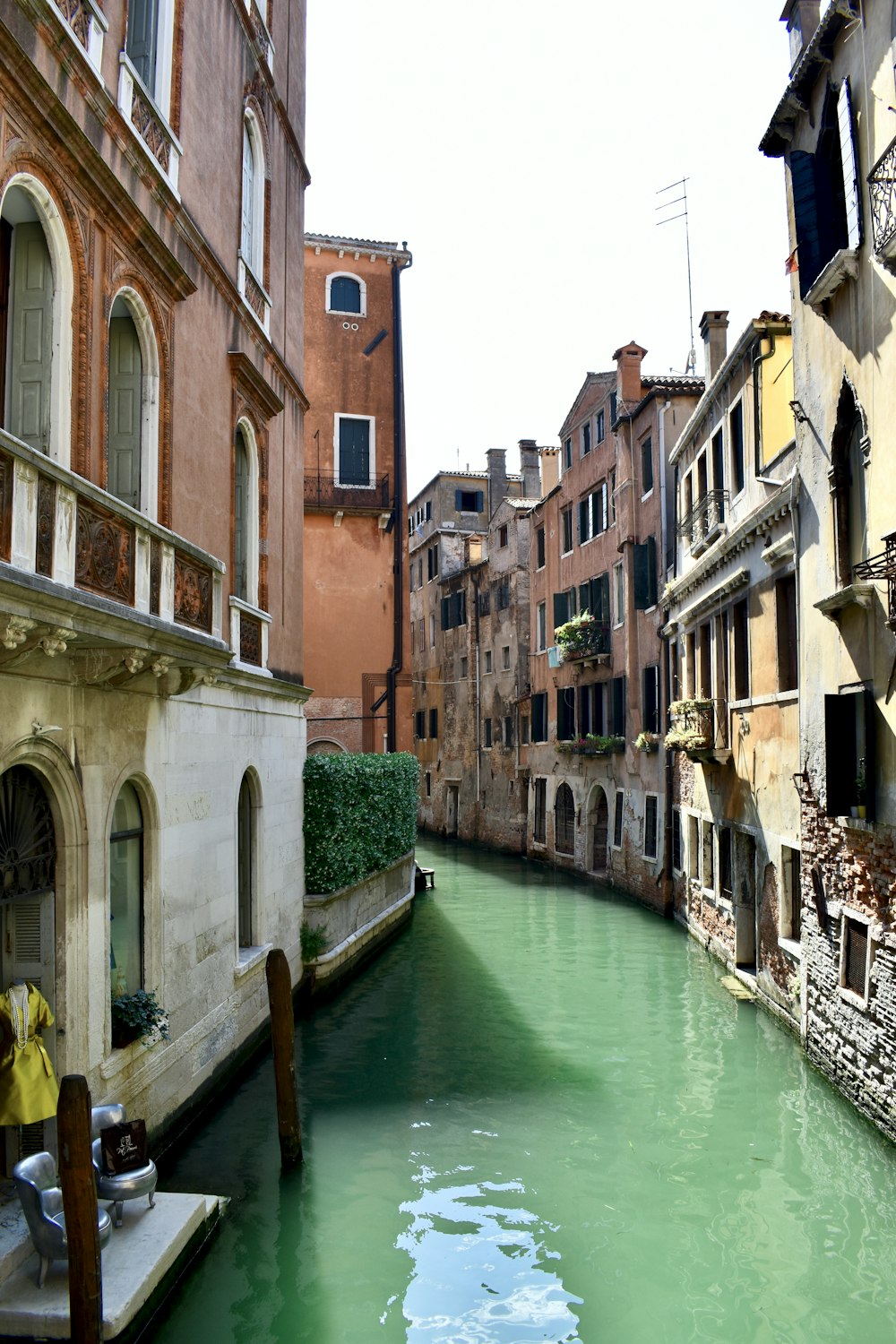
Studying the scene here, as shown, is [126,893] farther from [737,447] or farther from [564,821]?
[564,821]

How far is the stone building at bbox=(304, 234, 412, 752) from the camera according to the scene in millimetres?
21375

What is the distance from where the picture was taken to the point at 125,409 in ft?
28.1

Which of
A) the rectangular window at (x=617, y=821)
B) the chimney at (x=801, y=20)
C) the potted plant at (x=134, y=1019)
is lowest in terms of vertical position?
the potted plant at (x=134, y=1019)

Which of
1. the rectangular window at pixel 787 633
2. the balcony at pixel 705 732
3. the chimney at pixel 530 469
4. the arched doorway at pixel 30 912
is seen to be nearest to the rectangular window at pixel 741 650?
the balcony at pixel 705 732

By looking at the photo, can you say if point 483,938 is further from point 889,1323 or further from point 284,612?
point 889,1323

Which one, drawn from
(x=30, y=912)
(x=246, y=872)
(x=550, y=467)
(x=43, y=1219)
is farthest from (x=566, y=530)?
(x=43, y=1219)

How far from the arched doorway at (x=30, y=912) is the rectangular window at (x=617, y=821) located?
17.8 metres

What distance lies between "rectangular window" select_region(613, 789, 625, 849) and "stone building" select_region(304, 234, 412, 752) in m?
4.77

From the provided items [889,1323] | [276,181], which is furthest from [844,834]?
[276,181]

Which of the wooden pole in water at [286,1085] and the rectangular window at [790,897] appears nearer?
the wooden pole in water at [286,1085]

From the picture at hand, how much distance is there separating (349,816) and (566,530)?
14714 mm

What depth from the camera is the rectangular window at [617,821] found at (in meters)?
23.7

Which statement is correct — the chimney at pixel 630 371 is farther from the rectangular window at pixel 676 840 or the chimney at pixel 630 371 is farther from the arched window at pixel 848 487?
the arched window at pixel 848 487

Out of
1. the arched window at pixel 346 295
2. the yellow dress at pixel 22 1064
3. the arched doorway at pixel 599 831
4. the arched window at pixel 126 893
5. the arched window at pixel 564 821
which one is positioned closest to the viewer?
the yellow dress at pixel 22 1064
